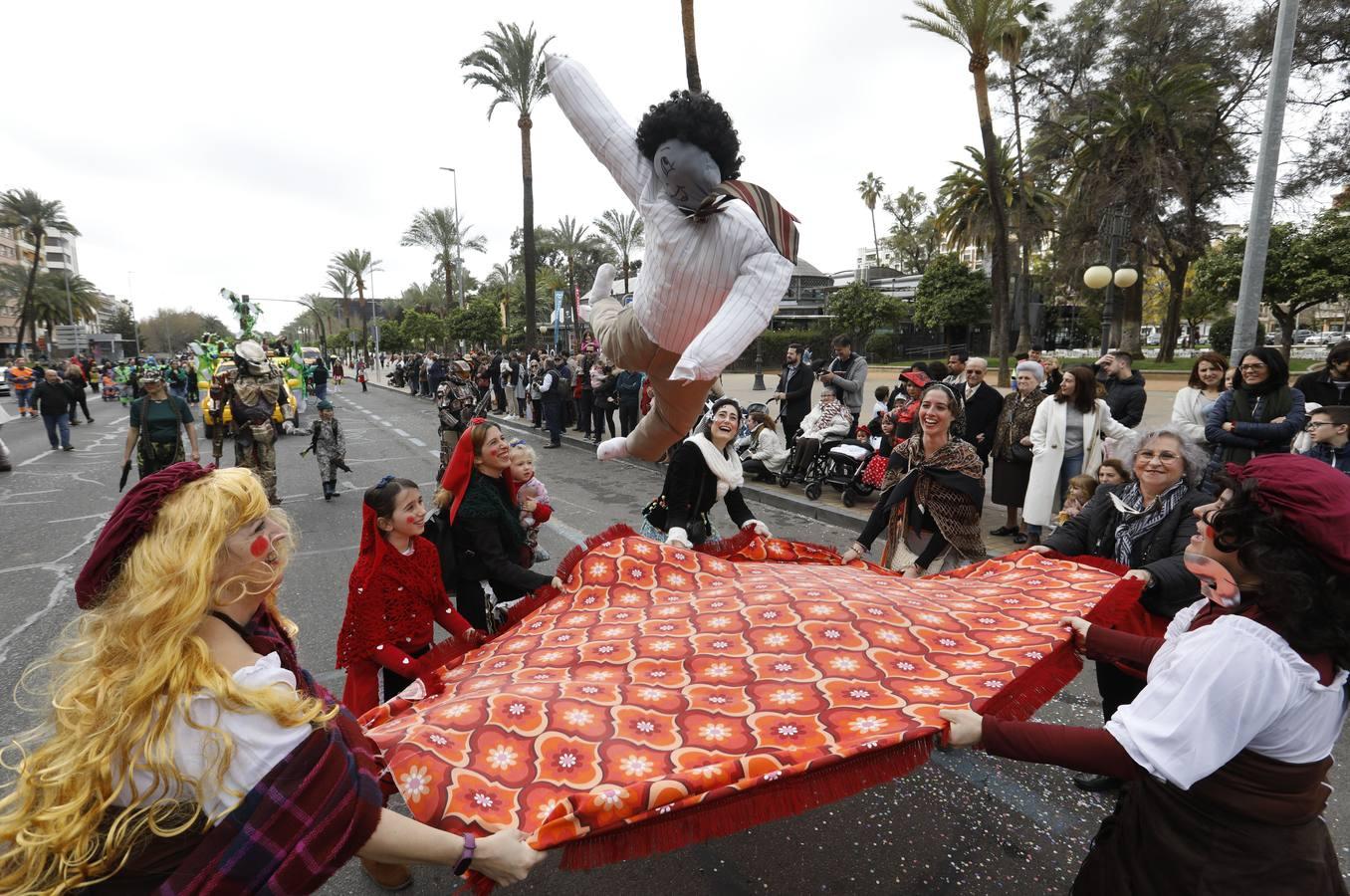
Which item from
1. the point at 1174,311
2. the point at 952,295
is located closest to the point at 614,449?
the point at 1174,311

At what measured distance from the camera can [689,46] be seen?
9.77 m

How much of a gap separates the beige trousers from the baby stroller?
5.62 meters

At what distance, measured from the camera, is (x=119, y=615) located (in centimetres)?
134

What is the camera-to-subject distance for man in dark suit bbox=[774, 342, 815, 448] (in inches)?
389

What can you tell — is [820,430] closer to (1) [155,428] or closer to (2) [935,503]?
(2) [935,503]

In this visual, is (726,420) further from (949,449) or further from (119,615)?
(119,615)

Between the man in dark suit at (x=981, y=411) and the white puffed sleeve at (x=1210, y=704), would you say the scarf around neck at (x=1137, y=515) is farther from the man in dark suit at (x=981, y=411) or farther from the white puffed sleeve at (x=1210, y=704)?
the man in dark suit at (x=981, y=411)

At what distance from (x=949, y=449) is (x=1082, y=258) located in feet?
105

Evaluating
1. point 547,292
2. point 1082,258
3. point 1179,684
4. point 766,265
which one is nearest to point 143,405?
point 766,265

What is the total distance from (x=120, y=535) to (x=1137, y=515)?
11.7 ft

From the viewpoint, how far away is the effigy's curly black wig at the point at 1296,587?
1357 mm

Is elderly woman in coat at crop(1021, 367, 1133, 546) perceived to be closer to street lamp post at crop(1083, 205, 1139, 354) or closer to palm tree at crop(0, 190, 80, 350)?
street lamp post at crop(1083, 205, 1139, 354)

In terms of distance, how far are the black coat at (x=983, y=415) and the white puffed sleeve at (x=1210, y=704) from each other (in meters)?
6.17

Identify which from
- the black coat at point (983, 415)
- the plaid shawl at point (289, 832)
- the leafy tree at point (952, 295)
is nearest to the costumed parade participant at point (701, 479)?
the plaid shawl at point (289, 832)
